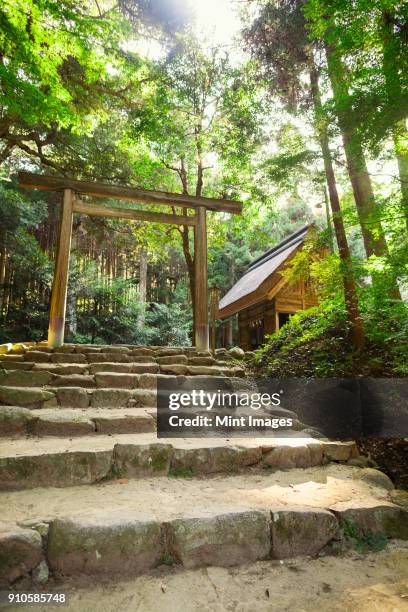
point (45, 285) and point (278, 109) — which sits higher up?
point (278, 109)

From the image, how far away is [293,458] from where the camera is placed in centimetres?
290

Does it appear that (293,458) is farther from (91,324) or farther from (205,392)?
(91,324)

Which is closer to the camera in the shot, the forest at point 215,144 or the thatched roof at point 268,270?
the forest at point 215,144

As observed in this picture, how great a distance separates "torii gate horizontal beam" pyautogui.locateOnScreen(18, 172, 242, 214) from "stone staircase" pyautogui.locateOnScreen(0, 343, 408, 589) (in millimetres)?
4655

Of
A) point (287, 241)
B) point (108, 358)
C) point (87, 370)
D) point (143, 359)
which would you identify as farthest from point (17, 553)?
point (287, 241)

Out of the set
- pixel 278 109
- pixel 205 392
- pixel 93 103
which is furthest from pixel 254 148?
pixel 205 392

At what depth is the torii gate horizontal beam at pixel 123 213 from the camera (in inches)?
270

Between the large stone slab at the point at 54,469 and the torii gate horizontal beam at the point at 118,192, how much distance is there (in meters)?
5.84

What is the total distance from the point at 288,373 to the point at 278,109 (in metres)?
8.03

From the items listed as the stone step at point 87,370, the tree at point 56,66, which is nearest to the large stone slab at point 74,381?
the stone step at point 87,370

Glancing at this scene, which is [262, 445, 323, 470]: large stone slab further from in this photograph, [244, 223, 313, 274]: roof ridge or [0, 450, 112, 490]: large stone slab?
[244, 223, 313, 274]: roof ridge

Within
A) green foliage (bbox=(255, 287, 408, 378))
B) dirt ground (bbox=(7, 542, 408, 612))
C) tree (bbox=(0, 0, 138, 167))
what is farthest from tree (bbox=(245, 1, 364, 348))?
dirt ground (bbox=(7, 542, 408, 612))

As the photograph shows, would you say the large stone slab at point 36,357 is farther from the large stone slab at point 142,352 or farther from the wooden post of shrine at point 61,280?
the large stone slab at point 142,352

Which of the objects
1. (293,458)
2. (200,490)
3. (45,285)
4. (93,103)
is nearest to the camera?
(200,490)
